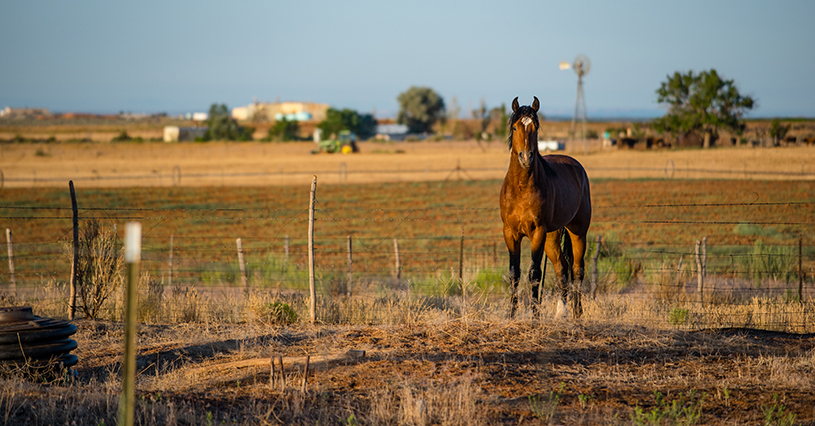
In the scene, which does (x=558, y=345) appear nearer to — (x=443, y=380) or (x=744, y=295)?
(x=443, y=380)

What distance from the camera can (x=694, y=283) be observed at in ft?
43.6

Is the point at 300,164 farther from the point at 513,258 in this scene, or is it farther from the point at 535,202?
the point at 535,202

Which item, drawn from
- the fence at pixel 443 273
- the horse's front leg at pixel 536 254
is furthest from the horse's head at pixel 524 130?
the fence at pixel 443 273

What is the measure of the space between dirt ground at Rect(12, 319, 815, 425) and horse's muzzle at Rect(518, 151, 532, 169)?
2.05m

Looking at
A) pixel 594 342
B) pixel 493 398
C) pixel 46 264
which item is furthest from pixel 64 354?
pixel 46 264

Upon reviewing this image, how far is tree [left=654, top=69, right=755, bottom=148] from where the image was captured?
191 ft

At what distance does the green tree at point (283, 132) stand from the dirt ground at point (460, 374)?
87.1m

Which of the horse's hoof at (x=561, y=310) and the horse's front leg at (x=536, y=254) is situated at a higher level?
the horse's front leg at (x=536, y=254)

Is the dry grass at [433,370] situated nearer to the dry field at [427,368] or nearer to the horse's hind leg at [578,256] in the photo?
the dry field at [427,368]

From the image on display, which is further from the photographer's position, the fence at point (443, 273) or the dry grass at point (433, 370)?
the fence at point (443, 273)

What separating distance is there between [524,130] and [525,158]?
16.9 inches

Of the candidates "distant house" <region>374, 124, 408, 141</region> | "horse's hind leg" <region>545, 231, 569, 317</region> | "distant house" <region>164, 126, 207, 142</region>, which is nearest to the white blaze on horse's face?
"horse's hind leg" <region>545, 231, 569, 317</region>

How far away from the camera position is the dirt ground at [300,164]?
39.9m

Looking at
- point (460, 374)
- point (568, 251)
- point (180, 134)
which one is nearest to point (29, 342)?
point (460, 374)
